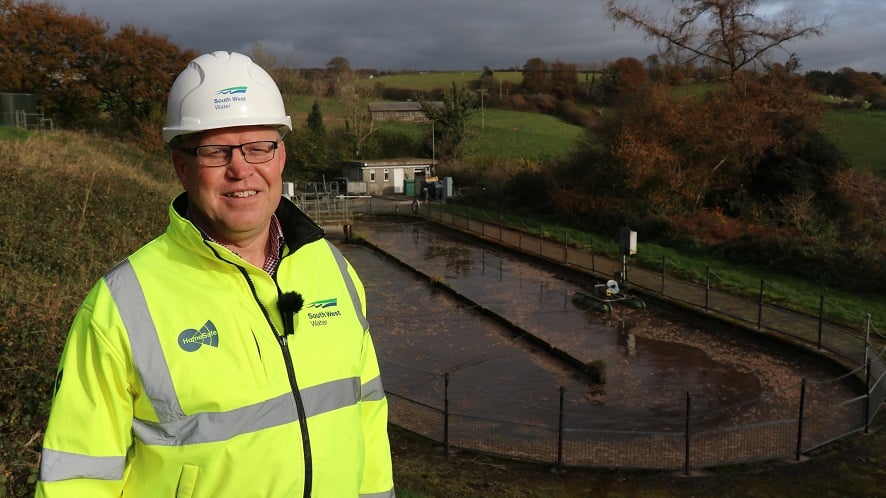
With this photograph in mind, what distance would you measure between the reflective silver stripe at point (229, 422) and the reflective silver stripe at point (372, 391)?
0.35 meters

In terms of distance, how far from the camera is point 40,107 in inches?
1313

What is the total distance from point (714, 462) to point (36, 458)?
8.27 metres

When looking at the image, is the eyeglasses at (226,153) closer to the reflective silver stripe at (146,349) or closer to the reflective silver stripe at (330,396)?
the reflective silver stripe at (146,349)

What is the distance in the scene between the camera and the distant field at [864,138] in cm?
3272

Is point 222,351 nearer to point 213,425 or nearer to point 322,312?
point 213,425

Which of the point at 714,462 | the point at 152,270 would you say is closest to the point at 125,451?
Result: the point at 152,270

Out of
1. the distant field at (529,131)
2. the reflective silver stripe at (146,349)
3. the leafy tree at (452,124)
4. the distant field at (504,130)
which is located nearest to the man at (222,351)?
the reflective silver stripe at (146,349)

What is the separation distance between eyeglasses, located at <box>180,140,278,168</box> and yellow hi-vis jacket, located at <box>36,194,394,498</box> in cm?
23

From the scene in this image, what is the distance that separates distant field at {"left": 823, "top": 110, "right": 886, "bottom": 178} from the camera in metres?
32.7

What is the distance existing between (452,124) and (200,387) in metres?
55.1

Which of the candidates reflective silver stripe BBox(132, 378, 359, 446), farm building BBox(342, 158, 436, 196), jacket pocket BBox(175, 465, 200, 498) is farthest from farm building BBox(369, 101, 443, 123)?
jacket pocket BBox(175, 465, 200, 498)

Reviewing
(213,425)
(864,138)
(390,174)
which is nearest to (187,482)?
(213,425)

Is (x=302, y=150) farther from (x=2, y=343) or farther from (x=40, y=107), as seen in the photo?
(x=2, y=343)

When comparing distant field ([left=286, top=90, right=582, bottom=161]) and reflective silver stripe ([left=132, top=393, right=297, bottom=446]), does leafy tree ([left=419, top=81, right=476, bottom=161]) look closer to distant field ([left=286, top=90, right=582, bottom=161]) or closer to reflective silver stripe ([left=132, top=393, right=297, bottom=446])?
distant field ([left=286, top=90, right=582, bottom=161])
